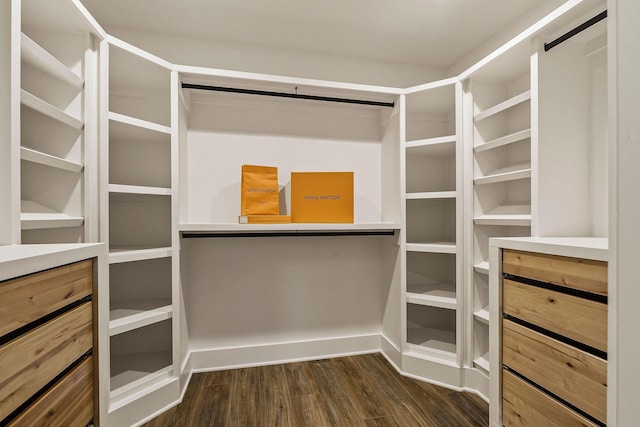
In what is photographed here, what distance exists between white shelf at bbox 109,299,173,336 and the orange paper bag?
0.76 metres

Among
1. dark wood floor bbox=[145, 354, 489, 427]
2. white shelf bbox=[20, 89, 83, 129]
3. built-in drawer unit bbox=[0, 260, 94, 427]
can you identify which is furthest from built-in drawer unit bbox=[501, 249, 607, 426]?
white shelf bbox=[20, 89, 83, 129]

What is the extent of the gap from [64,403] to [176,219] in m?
1.03

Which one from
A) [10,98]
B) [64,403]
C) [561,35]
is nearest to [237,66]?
[10,98]

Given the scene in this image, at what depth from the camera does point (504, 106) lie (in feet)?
5.62

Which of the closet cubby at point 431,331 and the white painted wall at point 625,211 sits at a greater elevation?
the white painted wall at point 625,211

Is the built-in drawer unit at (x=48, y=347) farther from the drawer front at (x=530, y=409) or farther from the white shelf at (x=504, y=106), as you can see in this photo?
the white shelf at (x=504, y=106)

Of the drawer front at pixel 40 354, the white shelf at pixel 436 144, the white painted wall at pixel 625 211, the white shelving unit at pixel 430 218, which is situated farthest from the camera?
the white shelving unit at pixel 430 218

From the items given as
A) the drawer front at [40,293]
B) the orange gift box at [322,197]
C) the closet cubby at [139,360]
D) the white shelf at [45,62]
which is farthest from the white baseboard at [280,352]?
the white shelf at [45,62]

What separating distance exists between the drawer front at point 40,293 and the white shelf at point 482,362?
2.09 m

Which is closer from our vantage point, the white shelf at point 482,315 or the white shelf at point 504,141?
the white shelf at point 504,141

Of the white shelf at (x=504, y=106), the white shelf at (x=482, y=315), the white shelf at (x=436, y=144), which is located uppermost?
the white shelf at (x=504, y=106)

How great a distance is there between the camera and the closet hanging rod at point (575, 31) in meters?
1.25

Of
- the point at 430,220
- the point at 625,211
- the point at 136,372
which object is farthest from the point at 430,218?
the point at 136,372

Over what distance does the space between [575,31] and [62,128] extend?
7.89ft
